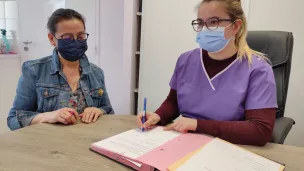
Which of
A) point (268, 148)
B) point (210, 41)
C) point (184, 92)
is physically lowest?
point (268, 148)

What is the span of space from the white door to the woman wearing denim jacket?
1.88 meters

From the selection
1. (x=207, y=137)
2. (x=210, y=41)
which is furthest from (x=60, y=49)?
(x=207, y=137)

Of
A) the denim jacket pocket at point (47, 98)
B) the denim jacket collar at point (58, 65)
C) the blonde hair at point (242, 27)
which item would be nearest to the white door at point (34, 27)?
the denim jacket collar at point (58, 65)

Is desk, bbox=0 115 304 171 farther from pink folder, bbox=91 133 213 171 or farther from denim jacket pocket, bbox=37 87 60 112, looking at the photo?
denim jacket pocket, bbox=37 87 60 112

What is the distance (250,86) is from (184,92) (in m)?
0.27

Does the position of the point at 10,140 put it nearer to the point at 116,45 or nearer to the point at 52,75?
the point at 52,75

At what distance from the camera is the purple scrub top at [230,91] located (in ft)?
3.07

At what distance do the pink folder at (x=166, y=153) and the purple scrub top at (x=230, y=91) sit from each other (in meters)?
0.19

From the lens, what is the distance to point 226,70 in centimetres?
103

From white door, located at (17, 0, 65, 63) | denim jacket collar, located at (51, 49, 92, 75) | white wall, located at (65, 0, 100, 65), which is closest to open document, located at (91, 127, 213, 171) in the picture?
denim jacket collar, located at (51, 49, 92, 75)

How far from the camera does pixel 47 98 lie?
1178 mm

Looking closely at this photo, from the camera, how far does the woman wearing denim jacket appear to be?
1154 millimetres

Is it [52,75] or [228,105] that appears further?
[52,75]

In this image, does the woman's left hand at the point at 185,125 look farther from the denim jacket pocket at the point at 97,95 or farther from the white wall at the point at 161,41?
the white wall at the point at 161,41
